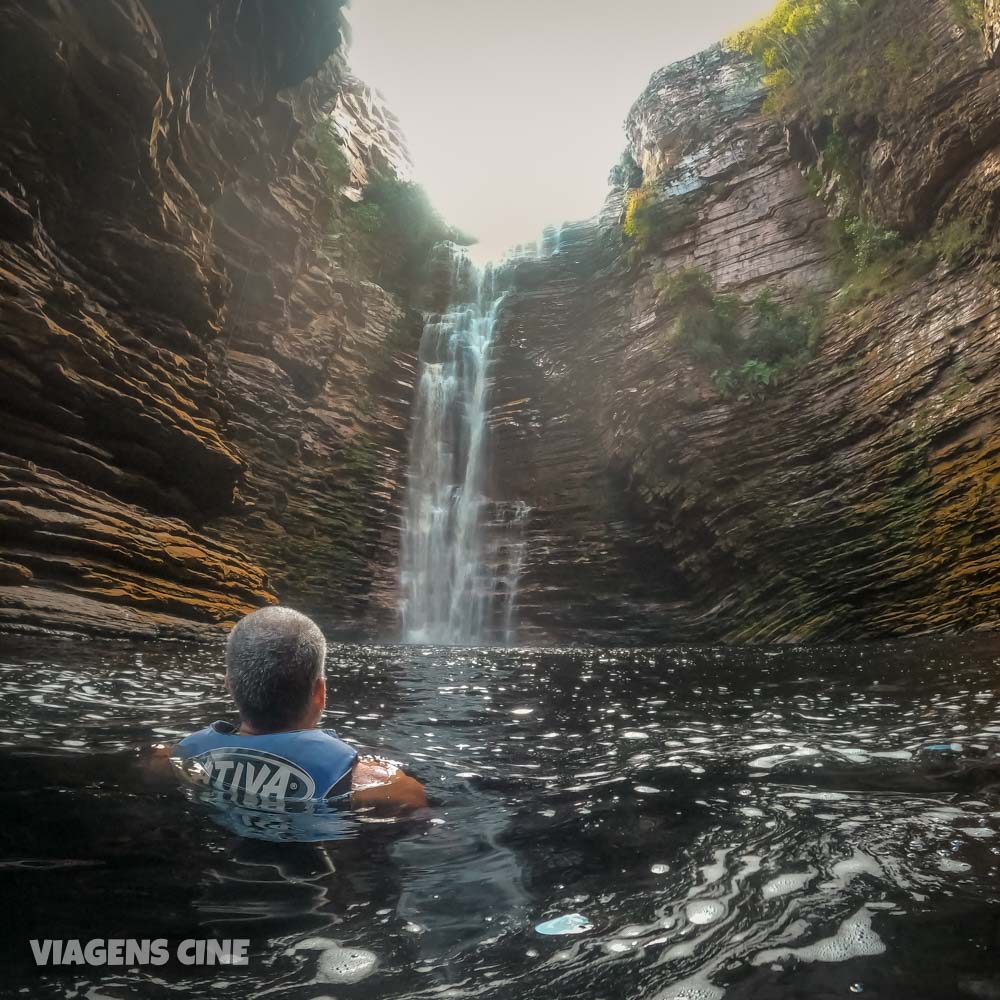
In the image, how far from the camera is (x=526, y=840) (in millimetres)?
2545

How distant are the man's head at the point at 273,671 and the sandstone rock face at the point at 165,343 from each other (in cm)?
731

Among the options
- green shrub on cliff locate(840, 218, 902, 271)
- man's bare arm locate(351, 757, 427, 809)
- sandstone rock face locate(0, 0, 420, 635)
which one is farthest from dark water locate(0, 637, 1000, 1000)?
green shrub on cliff locate(840, 218, 902, 271)

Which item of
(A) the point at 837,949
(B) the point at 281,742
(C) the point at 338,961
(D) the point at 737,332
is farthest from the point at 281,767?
(D) the point at 737,332

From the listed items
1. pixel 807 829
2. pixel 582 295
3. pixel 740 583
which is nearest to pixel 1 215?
pixel 807 829

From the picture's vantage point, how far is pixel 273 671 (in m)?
2.70

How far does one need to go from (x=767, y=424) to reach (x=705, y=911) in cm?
1642

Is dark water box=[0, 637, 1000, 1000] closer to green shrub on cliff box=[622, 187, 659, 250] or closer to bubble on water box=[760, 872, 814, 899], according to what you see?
bubble on water box=[760, 872, 814, 899]

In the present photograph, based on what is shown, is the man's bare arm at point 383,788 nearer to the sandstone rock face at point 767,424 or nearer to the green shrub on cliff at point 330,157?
the sandstone rock face at point 767,424

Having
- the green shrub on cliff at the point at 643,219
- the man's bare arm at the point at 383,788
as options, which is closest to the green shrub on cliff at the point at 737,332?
the green shrub on cliff at the point at 643,219

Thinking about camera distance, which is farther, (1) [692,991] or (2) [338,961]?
(2) [338,961]

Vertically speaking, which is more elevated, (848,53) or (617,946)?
(848,53)

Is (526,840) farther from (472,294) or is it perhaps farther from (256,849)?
(472,294)

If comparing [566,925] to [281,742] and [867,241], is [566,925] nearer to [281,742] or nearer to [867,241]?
[281,742]

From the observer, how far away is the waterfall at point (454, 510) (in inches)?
775
